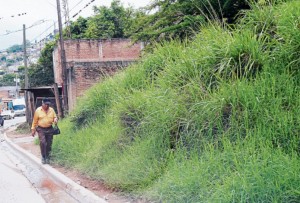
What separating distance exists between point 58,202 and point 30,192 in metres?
1.20

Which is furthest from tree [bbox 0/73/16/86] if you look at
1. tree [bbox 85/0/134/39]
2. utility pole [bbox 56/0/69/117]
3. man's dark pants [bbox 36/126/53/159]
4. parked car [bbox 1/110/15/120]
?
man's dark pants [bbox 36/126/53/159]

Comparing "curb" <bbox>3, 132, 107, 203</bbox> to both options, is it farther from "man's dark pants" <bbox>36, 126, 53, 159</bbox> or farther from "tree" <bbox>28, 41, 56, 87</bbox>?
"tree" <bbox>28, 41, 56, 87</bbox>

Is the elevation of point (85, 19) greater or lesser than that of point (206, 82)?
greater

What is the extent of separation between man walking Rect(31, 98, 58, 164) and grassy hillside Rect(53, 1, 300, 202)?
2.48 m

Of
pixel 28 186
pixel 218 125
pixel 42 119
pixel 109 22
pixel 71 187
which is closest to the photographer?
pixel 218 125

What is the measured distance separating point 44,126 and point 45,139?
361 millimetres

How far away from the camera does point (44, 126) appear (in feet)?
34.7

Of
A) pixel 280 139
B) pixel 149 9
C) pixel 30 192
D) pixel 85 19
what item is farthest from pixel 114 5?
pixel 280 139

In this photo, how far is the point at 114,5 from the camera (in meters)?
35.8

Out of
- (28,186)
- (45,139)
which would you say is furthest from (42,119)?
(28,186)

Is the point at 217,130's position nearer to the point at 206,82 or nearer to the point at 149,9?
the point at 206,82

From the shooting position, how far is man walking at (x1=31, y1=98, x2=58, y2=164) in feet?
34.6

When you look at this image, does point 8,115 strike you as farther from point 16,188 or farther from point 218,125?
point 218,125

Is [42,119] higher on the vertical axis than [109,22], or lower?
lower
